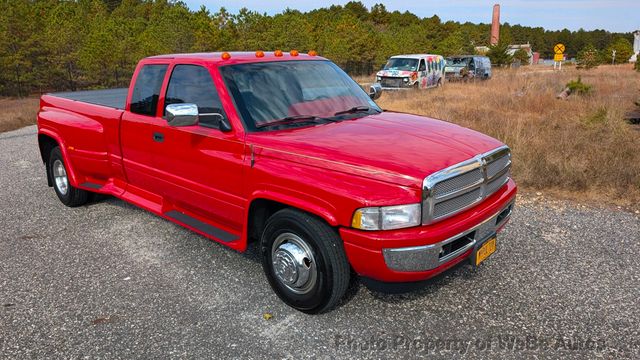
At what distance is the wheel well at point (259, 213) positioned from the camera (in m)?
3.49

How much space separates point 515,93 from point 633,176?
11.4 metres

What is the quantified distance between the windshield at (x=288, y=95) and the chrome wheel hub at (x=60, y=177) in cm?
333

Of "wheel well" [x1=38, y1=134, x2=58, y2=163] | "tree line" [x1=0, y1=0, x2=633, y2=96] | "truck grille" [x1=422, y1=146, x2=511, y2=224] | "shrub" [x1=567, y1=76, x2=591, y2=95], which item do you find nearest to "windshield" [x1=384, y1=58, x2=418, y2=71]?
"shrub" [x1=567, y1=76, x2=591, y2=95]

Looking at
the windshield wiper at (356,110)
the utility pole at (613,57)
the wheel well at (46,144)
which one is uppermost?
the utility pole at (613,57)

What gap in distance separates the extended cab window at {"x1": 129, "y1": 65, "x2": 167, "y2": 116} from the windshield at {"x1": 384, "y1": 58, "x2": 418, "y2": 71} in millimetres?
18290

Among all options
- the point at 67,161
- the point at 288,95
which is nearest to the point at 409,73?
the point at 67,161

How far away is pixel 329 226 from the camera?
3053 mm

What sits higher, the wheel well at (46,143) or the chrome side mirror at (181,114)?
the chrome side mirror at (181,114)

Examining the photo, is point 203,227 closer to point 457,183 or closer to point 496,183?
point 457,183

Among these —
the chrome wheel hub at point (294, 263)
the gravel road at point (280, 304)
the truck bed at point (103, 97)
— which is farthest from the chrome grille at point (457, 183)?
the truck bed at point (103, 97)

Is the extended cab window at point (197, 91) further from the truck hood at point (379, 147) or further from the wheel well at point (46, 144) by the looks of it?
the wheel well at point (46, 144)

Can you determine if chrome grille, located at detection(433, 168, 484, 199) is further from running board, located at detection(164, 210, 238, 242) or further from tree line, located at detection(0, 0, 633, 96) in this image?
tree line, located at detection(0, 0, 633, 96)

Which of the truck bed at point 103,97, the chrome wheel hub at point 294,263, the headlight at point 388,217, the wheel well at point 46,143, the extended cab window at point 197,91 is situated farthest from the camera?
the wheel well at point 46,143

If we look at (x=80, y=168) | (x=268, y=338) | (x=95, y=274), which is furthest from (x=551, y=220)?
(x=80, y=168)
